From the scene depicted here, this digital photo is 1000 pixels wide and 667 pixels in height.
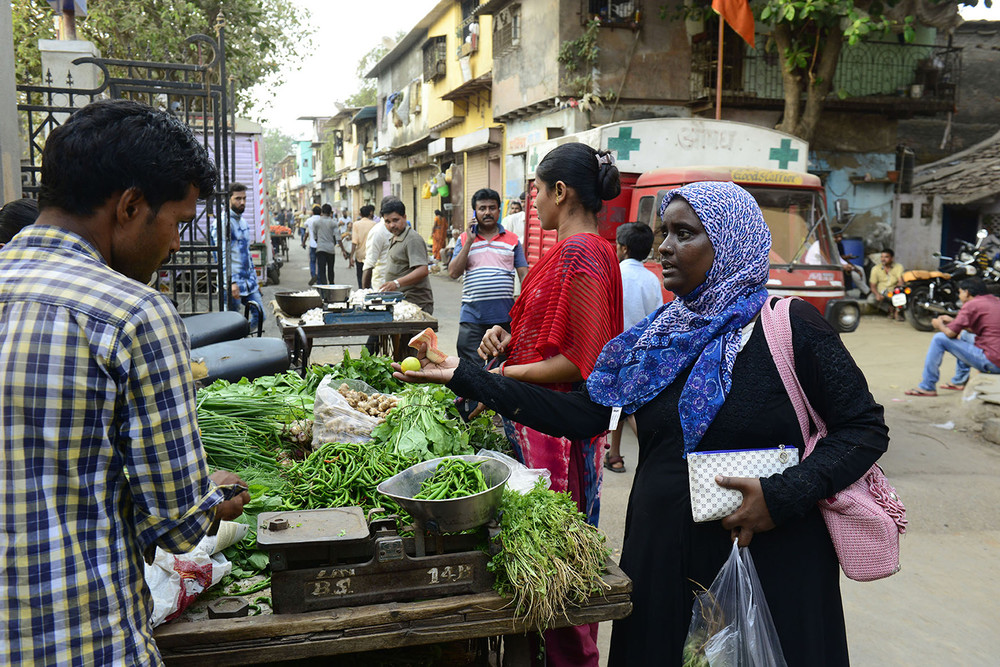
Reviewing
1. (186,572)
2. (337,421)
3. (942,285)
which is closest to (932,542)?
(337,421)

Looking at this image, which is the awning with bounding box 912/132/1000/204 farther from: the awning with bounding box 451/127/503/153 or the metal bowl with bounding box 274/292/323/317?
the metal bowl with bounding box 274/292/323/317

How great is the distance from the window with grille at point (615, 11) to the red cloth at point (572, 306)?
13.9 metres

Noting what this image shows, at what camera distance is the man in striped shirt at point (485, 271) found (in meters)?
6.58

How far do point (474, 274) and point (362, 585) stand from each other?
475 centimetres

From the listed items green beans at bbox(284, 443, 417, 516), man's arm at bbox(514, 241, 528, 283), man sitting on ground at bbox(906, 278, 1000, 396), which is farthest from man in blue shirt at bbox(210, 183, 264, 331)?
man sitting on ground at bbox(906, 278, 1000, 396)

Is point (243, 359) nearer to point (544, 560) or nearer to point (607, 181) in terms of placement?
point (607, 181)

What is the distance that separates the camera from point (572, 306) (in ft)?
9.29

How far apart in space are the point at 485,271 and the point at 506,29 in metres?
13.6

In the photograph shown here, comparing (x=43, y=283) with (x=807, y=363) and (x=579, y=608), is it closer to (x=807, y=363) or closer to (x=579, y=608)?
(x=579, y=608)

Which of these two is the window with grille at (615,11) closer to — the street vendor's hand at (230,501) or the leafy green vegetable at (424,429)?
the leafy green vegetable at (424,429)

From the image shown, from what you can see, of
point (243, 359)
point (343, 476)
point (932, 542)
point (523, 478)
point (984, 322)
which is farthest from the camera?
point (984, 322)

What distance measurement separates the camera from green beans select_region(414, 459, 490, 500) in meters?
2.19

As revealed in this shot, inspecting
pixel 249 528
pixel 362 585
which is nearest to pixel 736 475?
pixel 362 585

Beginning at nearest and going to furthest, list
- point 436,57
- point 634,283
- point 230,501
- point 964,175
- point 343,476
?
point 230,501
point 343,476
point 634,283
point 964,175
point 436,57
